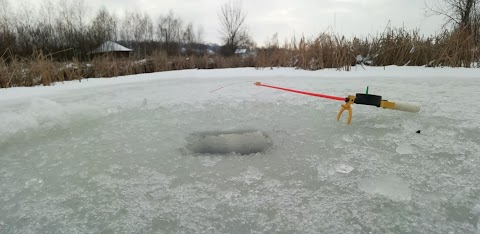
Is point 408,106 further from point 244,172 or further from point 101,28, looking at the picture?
point 101,28

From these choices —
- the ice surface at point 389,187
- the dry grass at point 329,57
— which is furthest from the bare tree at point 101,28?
the ice surface at point 389,187

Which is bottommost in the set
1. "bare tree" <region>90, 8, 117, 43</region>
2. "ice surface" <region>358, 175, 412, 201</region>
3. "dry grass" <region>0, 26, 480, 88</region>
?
"ice surface" <region>358, 175, 412, 201</region>

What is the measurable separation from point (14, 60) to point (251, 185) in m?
4.58

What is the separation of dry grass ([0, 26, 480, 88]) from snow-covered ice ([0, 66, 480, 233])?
2.63 meters

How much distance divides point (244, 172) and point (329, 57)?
4339 millimetres

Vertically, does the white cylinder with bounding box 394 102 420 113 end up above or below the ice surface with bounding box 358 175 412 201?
above

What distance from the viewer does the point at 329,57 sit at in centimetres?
496

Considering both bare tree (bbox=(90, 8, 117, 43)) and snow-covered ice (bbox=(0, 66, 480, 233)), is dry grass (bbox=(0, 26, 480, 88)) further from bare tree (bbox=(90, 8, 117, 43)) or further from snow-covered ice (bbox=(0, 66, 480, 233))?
bare tree (bbox=(90, 8, 117, 43))

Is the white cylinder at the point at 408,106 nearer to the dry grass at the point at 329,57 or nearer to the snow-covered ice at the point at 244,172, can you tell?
the snow-covered ice at the point at 244,172

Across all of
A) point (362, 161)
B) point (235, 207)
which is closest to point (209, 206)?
point (235, 207)

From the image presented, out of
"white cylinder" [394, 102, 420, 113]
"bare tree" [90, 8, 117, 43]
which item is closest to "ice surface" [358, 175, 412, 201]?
"white cylinder" [394, 102, 420, 113]

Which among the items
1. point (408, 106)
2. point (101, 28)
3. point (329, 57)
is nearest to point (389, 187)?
point (408, 106)

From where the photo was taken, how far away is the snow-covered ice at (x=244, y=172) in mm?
830

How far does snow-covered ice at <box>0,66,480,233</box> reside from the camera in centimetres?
83
